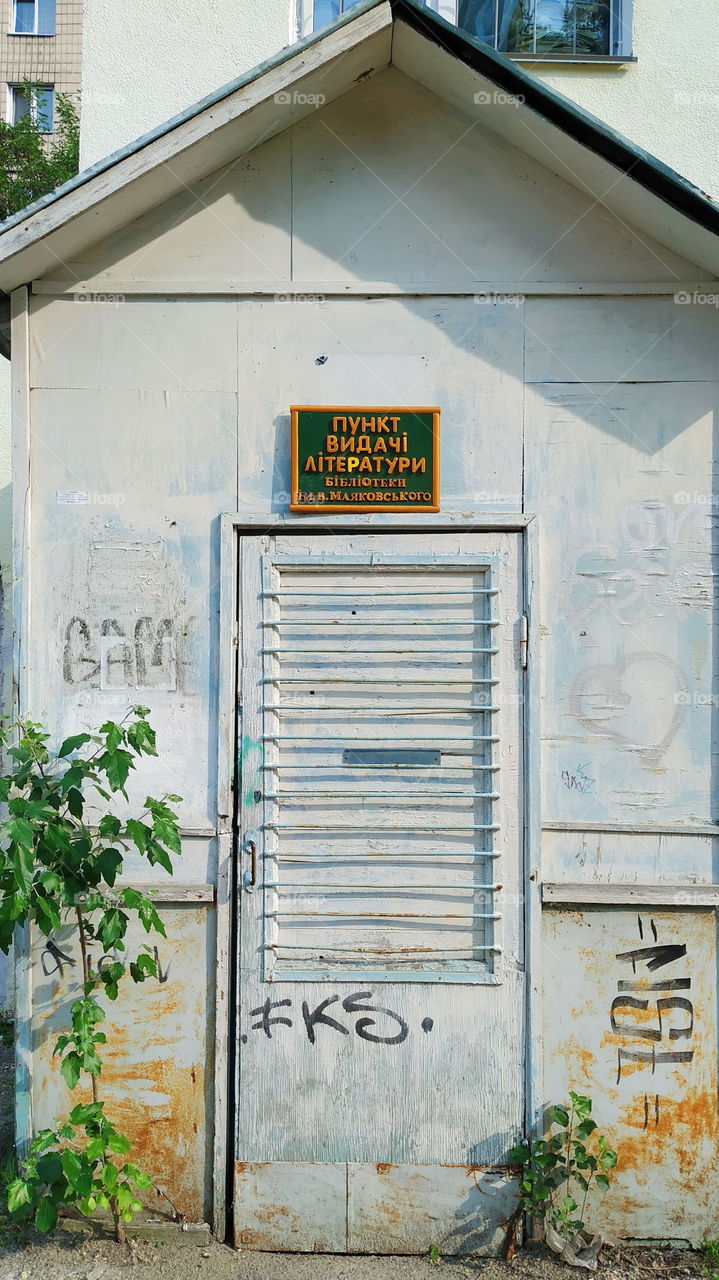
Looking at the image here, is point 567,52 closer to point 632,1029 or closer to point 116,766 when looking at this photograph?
point 116,766

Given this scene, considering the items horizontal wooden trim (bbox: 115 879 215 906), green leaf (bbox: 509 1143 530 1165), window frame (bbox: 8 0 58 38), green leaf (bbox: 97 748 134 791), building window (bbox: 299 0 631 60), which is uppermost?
window frame (bbox: 8 0 58 38)

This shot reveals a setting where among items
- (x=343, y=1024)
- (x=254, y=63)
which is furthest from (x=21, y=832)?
(x=254, y=63)

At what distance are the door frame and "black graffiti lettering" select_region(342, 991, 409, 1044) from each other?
505 millimetres

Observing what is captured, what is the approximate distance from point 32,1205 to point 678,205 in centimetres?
494

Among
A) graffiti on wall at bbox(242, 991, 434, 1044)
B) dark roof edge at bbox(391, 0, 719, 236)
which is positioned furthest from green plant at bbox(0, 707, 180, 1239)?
dark roof edge at bbox(391, 0, 719, 236)

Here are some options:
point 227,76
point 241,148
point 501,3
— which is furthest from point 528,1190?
point 501,3

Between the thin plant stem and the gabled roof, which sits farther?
the thin plant stem

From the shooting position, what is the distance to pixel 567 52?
6.10 metres

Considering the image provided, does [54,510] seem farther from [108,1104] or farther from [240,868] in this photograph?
[108,1104]

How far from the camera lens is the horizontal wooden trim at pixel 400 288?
3.76 meters

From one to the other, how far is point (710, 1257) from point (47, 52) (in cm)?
2819

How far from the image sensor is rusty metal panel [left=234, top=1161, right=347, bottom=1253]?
3.66 m

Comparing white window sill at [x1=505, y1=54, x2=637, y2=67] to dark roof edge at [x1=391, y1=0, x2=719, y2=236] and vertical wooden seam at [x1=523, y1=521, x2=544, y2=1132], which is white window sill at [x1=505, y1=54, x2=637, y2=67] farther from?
vertical wooden seam at [x1=523, y1=521, x2=544, y2=1132]

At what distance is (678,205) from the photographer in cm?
341
